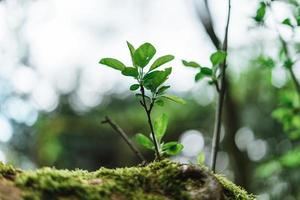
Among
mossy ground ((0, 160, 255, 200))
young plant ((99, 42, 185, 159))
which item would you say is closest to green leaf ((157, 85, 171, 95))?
young plant ((99, 42, 185, 159))

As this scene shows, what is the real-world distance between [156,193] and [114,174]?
0.36 ft

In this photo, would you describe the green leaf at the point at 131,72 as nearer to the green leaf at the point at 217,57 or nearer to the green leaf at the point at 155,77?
the green leaf at the point at 155,77

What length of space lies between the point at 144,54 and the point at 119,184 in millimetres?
330

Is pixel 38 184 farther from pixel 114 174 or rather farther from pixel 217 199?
pixel 217 199

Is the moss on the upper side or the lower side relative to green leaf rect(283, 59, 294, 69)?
lower

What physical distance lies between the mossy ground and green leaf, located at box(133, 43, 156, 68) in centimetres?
26

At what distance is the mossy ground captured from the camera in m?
0.76

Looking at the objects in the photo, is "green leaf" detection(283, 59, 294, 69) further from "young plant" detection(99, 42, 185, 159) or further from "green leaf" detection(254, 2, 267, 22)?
"young plant" detection(99, 42, 185, 159)

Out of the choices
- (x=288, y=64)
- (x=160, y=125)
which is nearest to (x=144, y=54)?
(x=160, y=125)

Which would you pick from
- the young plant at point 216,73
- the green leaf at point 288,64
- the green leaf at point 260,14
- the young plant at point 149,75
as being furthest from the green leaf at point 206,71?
the green leaf at point 288,64

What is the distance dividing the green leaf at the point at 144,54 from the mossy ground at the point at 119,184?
10.2 inches

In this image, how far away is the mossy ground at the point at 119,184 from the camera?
0.76 meters

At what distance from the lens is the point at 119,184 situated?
0.85 meters

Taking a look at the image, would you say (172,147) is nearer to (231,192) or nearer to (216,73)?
(231,192)
